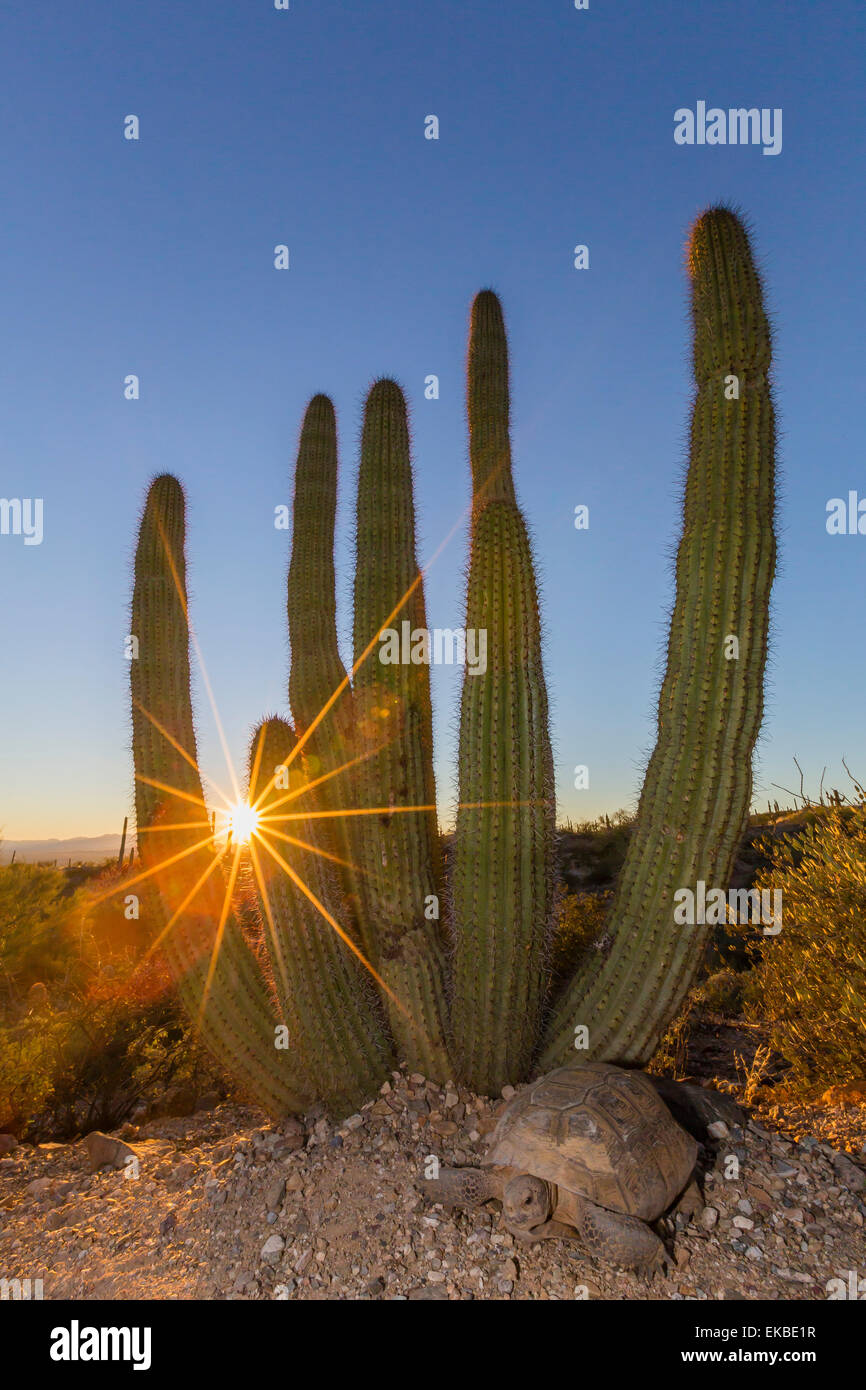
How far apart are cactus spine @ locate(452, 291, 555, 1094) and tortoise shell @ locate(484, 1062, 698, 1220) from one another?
0.81 meters

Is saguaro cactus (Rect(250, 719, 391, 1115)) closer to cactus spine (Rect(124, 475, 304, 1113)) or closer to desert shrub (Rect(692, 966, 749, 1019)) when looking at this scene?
cactus spine (Rect(124, 475, 304, 1113))

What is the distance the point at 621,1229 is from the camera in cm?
354

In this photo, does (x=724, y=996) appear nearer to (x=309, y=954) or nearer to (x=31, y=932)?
(x=309, y=954)

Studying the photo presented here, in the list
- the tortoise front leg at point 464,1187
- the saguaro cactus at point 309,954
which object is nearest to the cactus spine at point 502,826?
the saguaro cactus at point 309,954

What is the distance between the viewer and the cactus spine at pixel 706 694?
4.59 metres

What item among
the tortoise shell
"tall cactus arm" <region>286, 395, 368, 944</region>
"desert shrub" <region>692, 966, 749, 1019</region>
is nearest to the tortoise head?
the tortoise shell

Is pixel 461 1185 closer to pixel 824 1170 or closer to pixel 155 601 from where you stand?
pixel 824 1170

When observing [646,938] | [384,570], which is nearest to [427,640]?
[384,570]

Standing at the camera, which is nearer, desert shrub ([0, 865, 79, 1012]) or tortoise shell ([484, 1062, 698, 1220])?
tortoise shell ([484, 1062, 698, 1220])

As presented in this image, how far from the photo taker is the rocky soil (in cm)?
352

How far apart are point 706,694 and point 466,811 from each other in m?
1.66

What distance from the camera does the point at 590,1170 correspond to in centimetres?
374

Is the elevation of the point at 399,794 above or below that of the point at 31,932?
above

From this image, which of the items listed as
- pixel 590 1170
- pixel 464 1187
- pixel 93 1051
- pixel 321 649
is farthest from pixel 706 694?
pixel 93 1051
